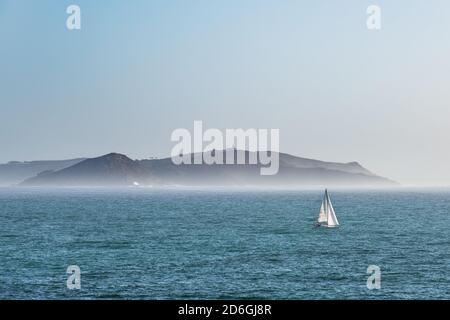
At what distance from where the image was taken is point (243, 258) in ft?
260

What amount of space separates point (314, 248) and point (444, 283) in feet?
105

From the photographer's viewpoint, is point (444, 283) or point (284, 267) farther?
point (284, 267)

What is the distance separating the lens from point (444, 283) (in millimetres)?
61281

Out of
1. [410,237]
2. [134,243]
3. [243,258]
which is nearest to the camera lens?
[243,258]

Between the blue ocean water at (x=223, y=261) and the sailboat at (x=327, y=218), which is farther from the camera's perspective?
the sailboat at (x=327, y=218)

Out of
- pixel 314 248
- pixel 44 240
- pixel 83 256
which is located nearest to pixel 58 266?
pixel 83 256

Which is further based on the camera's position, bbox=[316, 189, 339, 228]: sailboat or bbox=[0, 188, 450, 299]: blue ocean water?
bbox=[316, 189, 339, 228]: sailboat

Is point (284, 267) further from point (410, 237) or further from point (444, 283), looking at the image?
point (410, 237)

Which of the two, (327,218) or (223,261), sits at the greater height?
(327,218)

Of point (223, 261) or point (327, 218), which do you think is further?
point (327, 218)
